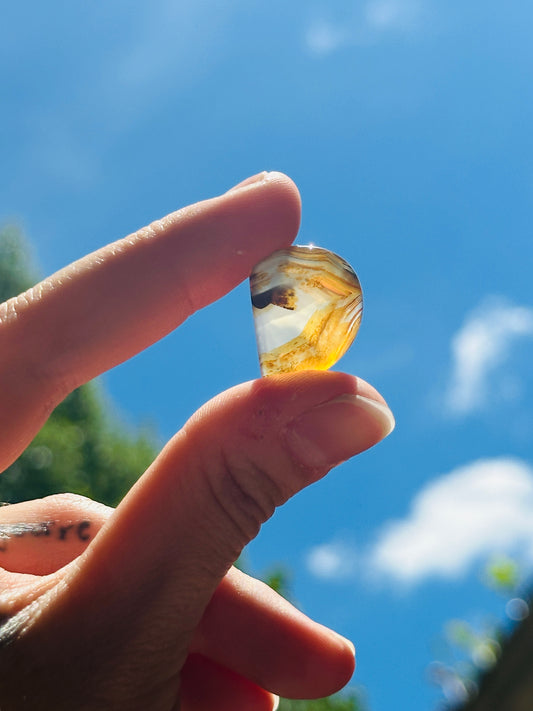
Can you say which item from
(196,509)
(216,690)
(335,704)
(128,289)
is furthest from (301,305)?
(335,704)

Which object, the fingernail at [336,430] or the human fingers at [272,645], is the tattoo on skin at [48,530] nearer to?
the human fingers at [272,645]

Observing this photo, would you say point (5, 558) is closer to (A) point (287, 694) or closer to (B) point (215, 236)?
(A) point (287, 694)

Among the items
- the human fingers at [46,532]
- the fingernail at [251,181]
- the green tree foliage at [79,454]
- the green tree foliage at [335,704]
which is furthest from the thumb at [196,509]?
the green tree foliage at [335,704]

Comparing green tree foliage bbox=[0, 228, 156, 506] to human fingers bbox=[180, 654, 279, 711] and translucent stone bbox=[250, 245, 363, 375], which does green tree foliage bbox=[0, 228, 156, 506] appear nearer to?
human fingers bbox=[180, 654, 279, 711]

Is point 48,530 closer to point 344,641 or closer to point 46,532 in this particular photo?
point 46,532

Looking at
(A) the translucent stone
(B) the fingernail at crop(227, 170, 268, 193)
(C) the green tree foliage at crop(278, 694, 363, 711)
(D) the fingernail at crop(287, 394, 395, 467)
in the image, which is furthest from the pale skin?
(C) the green tree foliage at crop(278, 694, 363, 711)
